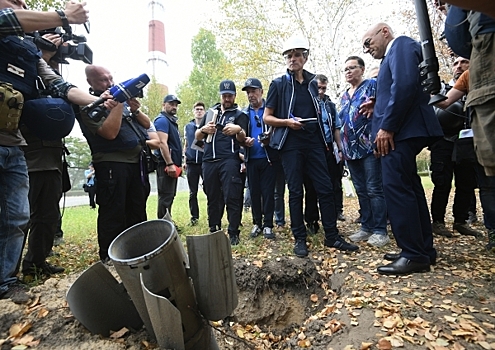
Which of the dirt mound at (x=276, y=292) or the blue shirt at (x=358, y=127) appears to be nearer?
the dirt mound at (x=276, y=292)

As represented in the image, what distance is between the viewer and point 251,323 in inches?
Answer: 118

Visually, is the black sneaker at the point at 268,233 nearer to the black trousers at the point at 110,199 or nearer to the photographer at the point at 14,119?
the black trousers at the point at 110,199

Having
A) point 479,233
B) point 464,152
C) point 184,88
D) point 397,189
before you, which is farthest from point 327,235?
point 184,88

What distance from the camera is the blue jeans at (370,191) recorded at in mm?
3888

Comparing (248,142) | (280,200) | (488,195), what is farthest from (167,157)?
(488,195)

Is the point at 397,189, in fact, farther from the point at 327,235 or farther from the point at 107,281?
the point at 107,281

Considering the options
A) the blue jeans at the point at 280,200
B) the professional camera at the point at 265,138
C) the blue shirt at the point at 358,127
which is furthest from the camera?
the blue jeans at the point at 280,200

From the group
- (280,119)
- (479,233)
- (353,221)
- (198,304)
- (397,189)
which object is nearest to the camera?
(198,304)

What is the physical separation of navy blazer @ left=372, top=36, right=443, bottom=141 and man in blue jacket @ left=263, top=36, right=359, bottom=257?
3.19 feet

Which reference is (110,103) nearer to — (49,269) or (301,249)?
(49,269)

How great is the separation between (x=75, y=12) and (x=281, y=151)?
7.99 ft

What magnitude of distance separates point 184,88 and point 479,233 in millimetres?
25978

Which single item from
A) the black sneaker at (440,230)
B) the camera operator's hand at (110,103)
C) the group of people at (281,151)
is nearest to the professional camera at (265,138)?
the group of people at (281,151)

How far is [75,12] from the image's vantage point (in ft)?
8.11
